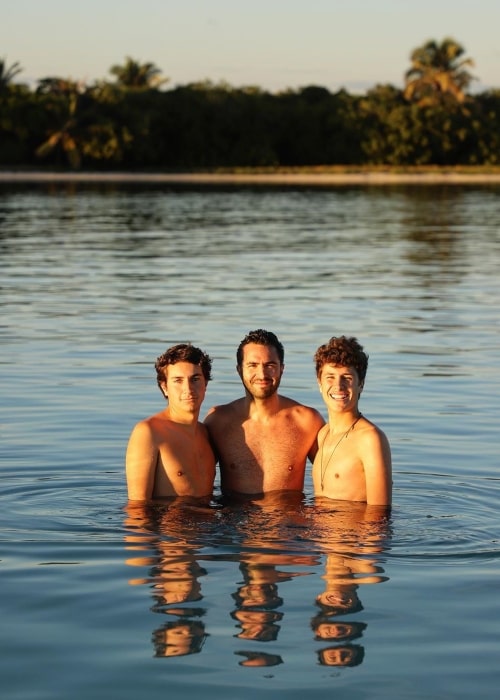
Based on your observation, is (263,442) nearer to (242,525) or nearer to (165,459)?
(165,459)

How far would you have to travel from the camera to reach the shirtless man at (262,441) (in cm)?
887

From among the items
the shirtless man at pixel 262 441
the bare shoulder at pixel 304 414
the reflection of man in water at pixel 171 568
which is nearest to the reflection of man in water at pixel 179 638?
the reflection of man in water at pixel 171 568

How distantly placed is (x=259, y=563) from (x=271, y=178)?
8531 cm

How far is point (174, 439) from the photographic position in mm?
8492

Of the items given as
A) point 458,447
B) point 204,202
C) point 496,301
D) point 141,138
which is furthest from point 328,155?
point 458,447

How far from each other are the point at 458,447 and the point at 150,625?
527 centimetres

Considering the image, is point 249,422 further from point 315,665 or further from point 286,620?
point 315,665

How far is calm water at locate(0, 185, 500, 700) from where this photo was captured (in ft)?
19.5

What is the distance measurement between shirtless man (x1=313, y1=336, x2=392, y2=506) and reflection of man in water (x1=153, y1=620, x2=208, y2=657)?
205cm

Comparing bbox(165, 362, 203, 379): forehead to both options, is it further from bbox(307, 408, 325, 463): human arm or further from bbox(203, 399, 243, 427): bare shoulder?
bbox(307, 408, 325, 463): human arm

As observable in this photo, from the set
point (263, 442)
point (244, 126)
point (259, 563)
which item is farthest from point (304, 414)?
point (244, 126)

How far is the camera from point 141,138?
307 ft

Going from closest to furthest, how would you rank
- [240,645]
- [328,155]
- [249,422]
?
[240,645] < [249,422] < [328,155]

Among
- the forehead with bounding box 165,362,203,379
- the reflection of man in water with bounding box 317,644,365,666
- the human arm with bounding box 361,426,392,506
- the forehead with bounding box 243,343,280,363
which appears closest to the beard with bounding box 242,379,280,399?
the forehead with bounding box 243,343,280,363
